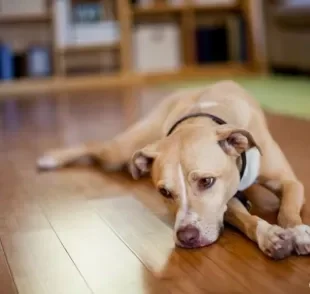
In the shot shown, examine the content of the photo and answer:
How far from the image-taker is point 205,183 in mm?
1454

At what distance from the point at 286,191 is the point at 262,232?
300 millimetres

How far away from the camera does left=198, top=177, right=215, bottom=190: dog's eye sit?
57.1 inches

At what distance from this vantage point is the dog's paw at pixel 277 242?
1.36 m

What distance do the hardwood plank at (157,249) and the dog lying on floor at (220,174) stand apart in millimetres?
66

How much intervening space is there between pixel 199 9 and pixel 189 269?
484cm

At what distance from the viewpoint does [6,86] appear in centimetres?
546

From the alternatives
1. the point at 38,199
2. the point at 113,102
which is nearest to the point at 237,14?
the point at 113,102

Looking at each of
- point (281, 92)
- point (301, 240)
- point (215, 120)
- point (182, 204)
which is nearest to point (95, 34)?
point (281, 92)

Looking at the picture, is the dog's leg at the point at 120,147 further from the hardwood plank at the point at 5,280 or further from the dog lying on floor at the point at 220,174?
the hardwood plank at the point at 5,280

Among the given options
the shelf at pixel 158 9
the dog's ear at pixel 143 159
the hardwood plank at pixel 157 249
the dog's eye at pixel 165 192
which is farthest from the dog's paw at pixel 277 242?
the shelf at pixel 158 9

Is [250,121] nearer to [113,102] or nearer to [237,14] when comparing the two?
[113,102]

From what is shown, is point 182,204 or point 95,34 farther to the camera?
point 95,34

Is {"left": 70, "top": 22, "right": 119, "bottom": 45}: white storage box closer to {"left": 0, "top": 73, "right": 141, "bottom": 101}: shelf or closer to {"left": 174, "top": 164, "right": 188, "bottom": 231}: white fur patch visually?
{"left": 0, "top": 73, "right": 141, "bottom": 101}: shelf

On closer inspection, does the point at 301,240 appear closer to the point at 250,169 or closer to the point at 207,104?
the point at 250,169
